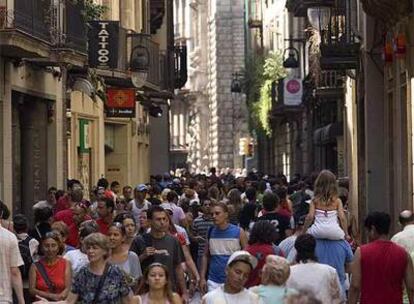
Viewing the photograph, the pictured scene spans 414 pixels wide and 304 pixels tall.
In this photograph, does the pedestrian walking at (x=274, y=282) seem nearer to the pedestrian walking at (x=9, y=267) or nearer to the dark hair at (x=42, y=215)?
the pedestrian walking at (x=9, y=267)

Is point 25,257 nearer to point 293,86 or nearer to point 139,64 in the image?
point 139,64

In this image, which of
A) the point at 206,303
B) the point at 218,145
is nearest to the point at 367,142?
the point at 206,303

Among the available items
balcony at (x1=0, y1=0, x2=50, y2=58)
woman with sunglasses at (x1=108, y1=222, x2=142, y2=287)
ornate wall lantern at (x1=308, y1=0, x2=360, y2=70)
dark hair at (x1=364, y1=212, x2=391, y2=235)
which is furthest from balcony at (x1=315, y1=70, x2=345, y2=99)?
dark hair at (x1=364, y1=212, x2=391, y2=235)

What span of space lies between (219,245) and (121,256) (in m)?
1.57

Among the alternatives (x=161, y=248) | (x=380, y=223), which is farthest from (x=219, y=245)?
(x=380, y=223)

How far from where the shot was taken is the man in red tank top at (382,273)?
1209cm

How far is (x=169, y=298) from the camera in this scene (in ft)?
36.4

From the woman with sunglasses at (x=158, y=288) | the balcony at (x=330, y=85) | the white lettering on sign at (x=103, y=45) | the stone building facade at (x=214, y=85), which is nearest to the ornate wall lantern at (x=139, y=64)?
the white lettering on sign at (x=103, y=45)

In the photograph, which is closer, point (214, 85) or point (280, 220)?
point (280, 220)

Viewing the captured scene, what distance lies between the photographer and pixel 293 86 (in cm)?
5341

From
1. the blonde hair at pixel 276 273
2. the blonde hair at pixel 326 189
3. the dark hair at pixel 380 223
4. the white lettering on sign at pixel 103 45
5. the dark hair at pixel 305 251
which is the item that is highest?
the white lettering on sign at pixel 103 45

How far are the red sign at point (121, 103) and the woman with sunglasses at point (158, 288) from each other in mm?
26337

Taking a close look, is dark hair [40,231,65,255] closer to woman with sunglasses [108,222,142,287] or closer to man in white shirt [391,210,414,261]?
woman with sunglasses [108,222,142,287]

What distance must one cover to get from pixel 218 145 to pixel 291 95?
52124mm
